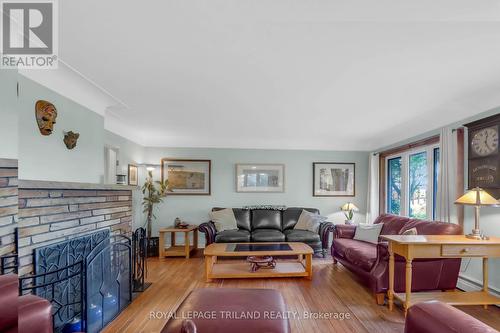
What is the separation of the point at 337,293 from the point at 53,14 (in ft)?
11.7

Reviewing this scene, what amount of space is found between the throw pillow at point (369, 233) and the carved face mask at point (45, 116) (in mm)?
4103

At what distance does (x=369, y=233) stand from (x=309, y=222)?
1.16 metres

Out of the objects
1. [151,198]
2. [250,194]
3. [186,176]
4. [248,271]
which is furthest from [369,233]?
[151,198]

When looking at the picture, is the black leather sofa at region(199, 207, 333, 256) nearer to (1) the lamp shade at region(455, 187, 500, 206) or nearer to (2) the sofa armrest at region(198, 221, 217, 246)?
(2) the sofa armrest at region(198, 221, 217, 246)

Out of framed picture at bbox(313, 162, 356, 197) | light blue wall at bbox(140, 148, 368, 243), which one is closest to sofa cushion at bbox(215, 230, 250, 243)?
light blue wall at bbox(140, 148, 368, 243)

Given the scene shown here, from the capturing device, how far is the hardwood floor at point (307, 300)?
2.23 meters

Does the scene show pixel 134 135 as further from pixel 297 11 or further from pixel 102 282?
pixel 297 11

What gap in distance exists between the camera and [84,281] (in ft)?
6.41

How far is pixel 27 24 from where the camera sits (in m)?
1.01

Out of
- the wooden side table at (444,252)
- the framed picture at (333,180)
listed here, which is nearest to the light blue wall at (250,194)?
the framed picture at (333,180)

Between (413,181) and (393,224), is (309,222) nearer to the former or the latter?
(393,224)

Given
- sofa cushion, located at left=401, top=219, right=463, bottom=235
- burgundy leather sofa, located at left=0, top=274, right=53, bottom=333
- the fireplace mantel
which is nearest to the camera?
burgundy leather sofa, located at left=0, top=274, right=53, bottom=333

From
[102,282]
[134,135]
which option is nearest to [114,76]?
[102,282]

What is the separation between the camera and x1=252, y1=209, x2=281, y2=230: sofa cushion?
15.9ft
